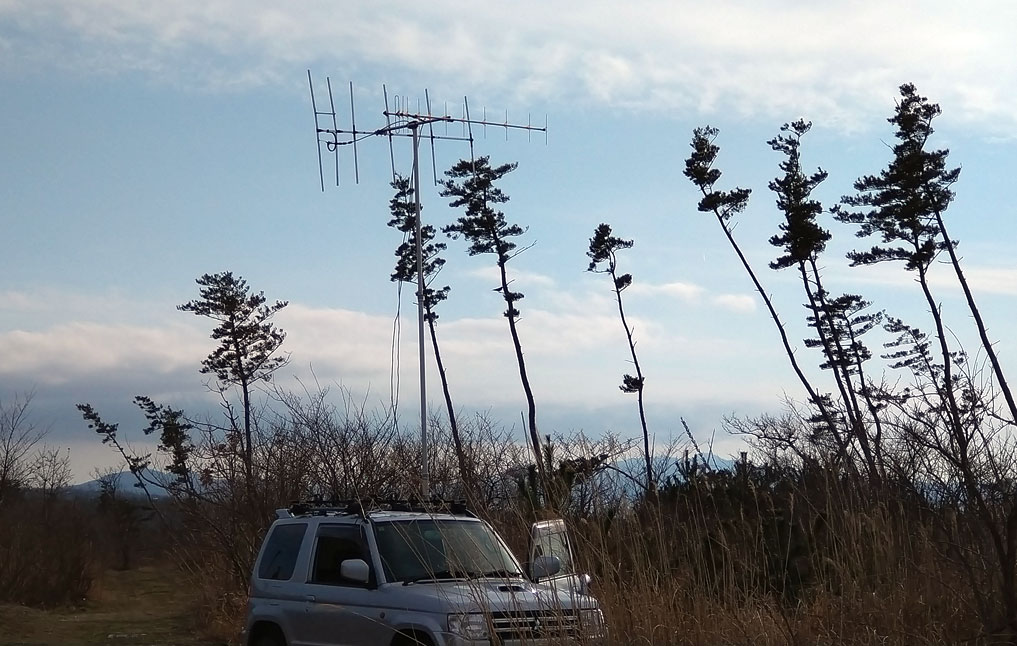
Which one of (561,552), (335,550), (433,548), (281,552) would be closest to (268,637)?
(281,552)

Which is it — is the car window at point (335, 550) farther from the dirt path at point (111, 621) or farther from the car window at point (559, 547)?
the dirt path at point (111, 621)

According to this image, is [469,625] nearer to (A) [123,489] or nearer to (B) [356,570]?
(B) [356,570]

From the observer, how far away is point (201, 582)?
75.2 ft

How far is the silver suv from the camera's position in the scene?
7.33 metres

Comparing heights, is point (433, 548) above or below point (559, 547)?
above

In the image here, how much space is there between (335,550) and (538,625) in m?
3.02

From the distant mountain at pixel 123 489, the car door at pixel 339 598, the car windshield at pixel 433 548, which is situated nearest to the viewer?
the car door at pixel 339 598

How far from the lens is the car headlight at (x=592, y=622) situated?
275 inches

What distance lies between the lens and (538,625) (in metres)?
7.20

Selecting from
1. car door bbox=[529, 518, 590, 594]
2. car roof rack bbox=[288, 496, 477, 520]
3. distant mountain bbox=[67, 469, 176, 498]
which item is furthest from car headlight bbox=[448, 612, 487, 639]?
distant mountain bbox=[67, 469, 176, 498]

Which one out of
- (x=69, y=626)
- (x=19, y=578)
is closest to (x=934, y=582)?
(x=69, y=626)

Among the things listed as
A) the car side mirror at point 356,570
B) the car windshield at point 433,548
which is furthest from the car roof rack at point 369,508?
the car side mirror at point 356,570

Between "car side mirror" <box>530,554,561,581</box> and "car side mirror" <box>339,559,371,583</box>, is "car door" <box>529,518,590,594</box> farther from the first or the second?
"car side mirror" <box>339,559,371,583</box>

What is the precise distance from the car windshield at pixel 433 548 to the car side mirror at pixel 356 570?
251 millimetres
